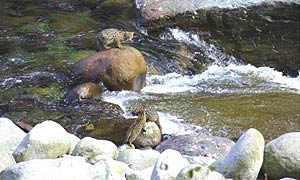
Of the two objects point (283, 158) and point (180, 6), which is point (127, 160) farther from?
point (180, 6)

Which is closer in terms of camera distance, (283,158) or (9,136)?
(283,158)

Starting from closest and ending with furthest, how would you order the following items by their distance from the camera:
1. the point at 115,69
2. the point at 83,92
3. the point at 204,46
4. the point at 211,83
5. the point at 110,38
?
the point at 83,92 < the point at 115,69 < the point at 110,38 < the point at 211,83 < the point at 204,46

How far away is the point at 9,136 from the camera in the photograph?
4.66m

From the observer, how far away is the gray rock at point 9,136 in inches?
180

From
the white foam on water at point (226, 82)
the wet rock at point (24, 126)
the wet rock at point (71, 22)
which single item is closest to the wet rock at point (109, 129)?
the wet rock at point (24, 126)

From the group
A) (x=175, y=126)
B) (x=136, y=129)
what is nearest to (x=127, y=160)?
(x=136, y=129)

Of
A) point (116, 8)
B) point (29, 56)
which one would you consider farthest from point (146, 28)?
point (29, 56)

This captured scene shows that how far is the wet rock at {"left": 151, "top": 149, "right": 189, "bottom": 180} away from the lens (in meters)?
3.56

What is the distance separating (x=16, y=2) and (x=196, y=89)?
19.4 ft

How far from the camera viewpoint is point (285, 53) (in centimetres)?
1056

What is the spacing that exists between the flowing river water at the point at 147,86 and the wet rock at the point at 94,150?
2414 mm

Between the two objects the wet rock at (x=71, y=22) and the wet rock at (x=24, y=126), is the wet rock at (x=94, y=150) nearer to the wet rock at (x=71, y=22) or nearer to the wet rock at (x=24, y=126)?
the wet rock at (x=24, y=126)

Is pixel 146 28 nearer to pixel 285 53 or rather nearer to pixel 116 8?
pixel 116 8

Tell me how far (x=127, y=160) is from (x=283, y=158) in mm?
1137
